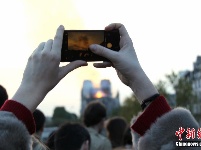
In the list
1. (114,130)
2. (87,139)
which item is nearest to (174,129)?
(87,139)

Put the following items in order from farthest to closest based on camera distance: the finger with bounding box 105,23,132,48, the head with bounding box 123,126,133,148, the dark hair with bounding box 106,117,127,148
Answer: the dark hair with bounding box 106,117,127,148 → the head with bounding box 123,126,133,148 → the finger with bounding box 105,23,132,48

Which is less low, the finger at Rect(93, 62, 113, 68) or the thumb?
the thumb

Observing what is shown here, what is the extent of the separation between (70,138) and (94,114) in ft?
6.08

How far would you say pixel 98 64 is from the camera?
242 cm

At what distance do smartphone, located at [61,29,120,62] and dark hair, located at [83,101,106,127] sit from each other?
11.8 feet

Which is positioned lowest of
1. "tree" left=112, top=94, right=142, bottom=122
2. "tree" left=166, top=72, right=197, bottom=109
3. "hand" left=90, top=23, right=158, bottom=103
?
"tree" left=112, top=94, right=142, bottom=122

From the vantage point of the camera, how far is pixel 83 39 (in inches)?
97.3

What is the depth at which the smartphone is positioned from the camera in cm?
243

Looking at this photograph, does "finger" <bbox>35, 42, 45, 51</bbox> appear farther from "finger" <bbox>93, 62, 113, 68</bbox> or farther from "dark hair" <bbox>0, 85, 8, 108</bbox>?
"dark hair" <bbox>0, 85, 8, 108</bbox>

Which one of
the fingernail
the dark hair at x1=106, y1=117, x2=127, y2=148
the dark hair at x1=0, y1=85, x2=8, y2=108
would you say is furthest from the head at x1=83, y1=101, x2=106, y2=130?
the fingernail

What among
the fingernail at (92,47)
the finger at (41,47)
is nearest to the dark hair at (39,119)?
the fingernail at (92,47)

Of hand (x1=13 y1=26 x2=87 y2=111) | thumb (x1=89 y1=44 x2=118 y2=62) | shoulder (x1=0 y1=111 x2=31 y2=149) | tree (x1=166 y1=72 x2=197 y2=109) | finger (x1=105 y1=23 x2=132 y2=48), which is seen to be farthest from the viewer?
tree (x1=166 y1=72 x2=197 y2=109)

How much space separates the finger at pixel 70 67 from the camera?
7.26 ft

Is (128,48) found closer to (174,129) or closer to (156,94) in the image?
(156,94)
